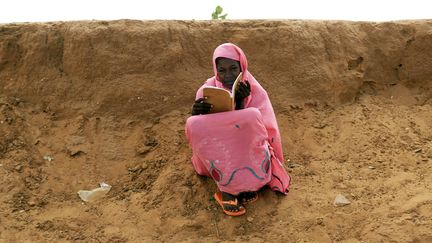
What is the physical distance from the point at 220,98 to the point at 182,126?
128 centimetres

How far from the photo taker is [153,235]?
3301 mm

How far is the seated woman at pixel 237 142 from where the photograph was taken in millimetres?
3189

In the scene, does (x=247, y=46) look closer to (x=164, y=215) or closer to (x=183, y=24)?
(x=183, y=24)

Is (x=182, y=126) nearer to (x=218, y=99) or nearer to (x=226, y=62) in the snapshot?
(x=226, y=62)

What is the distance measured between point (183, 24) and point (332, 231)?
7.86 feet

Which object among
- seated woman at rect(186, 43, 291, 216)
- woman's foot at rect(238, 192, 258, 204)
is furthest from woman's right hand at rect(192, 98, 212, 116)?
woman's foot at rect(238, 192, 258, 204)

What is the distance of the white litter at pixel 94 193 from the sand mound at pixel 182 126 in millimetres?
65

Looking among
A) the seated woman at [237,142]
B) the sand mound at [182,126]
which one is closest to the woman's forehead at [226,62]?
the seated woman at [237,142]

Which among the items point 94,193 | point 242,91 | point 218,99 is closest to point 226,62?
A: point 242,91

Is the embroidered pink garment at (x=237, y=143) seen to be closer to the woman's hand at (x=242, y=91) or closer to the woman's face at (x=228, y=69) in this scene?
the woman's face at (x=228, y=69)

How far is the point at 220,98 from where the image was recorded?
3.13 metres

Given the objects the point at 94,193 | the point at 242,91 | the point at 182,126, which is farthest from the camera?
the point at 182,126

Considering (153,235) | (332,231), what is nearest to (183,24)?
(153,235)

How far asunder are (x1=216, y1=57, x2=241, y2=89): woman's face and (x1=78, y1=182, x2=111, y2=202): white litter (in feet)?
4.21
